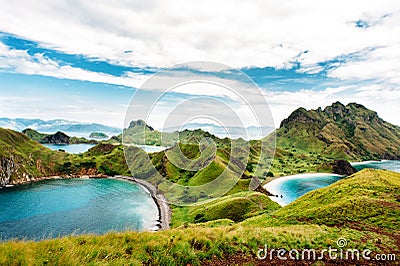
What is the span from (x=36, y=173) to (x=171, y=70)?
202081 mm

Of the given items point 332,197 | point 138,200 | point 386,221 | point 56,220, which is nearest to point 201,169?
point 138,200

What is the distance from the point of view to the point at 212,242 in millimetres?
13383

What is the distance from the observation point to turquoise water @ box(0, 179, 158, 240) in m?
82.4

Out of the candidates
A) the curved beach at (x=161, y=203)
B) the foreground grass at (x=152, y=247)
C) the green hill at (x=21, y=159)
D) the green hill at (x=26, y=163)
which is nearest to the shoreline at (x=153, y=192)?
the curved beach at (x=161, y=203)

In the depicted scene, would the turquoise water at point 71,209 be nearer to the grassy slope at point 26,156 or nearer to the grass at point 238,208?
the grassy slope at point 26,156

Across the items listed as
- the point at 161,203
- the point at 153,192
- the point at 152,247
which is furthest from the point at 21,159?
the point at 152,247

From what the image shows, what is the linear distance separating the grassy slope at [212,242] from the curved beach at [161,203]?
65.2m

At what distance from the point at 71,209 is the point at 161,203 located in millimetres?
42082

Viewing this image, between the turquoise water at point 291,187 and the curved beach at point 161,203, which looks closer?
the curved beach at point 161,203

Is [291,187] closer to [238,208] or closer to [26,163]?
[238,208]

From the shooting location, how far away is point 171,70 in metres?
18.1

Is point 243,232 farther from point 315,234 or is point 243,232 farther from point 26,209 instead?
point 26,209

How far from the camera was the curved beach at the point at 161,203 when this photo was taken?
85975 mm

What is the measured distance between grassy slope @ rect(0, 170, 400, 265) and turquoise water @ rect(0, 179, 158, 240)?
185 ft
